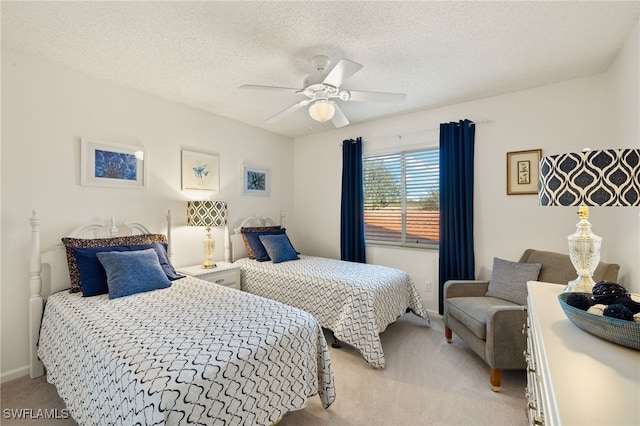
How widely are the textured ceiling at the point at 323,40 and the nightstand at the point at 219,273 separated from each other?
1866 mm

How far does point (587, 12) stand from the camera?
1785mm

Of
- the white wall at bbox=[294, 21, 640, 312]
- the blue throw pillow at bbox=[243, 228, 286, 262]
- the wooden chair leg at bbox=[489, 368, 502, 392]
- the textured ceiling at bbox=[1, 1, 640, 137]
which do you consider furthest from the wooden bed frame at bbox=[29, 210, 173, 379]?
the wooden chair leg at bbox=[489, 368, 502, 392]

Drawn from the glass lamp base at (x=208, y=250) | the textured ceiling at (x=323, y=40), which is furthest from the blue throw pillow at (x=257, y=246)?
the textured ceiling at (x=323, y=40)

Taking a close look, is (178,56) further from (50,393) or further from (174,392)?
(50,393)

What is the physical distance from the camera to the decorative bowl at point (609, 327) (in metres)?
0.86

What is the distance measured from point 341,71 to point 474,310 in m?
2.16

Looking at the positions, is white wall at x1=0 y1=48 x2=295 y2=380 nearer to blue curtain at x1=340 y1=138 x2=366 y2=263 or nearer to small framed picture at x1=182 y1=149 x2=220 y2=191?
small framed picture at x1=182 y1=149 x2=220 y2=191

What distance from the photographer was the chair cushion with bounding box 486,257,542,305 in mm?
2576

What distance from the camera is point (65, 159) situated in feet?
8.17

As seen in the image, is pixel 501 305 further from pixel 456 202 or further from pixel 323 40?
pixel 323 40

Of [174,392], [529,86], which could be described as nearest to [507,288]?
[529,86]

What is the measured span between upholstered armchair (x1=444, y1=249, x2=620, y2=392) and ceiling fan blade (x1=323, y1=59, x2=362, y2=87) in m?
1.99

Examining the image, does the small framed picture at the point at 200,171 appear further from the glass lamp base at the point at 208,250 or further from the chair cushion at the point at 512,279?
the chair cushion at the point at 512,279

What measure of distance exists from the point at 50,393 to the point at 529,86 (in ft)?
15.8
